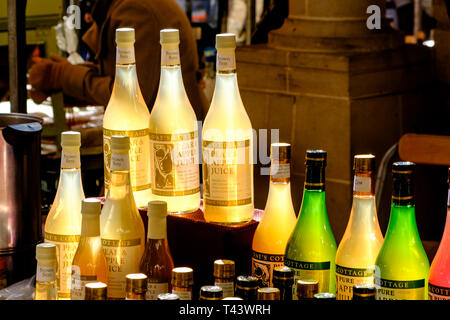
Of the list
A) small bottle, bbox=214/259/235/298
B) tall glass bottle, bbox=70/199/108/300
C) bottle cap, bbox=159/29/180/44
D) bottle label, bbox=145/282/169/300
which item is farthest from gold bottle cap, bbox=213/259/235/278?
bottle cap, bbox=159/29/180/44

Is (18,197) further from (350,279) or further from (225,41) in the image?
(350,279)

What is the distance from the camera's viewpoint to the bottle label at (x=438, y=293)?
4.03 ft

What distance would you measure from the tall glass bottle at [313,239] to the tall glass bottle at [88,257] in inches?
12.3

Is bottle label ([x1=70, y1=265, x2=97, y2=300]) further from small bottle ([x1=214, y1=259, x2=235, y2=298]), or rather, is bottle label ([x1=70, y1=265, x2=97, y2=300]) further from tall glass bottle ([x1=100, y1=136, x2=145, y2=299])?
small bottle ([x1=214, y1=259, x2=235, y2=298])

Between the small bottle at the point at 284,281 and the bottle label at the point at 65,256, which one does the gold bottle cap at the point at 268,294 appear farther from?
the bottle label at the point at 65,256

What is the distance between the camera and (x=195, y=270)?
1576mm

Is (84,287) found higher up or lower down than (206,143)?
lower down

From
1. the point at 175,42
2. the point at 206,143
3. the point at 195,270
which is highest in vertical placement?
the point at 175,42

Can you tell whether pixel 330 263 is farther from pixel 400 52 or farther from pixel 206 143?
pixel 400 52

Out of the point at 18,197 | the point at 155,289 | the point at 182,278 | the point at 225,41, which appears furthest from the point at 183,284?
the point at 18,197

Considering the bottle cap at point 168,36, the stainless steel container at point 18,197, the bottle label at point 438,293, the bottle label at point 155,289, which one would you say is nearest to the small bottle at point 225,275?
the bottle label at point 155,289

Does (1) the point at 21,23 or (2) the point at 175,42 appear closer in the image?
(2) the point at 175,42
